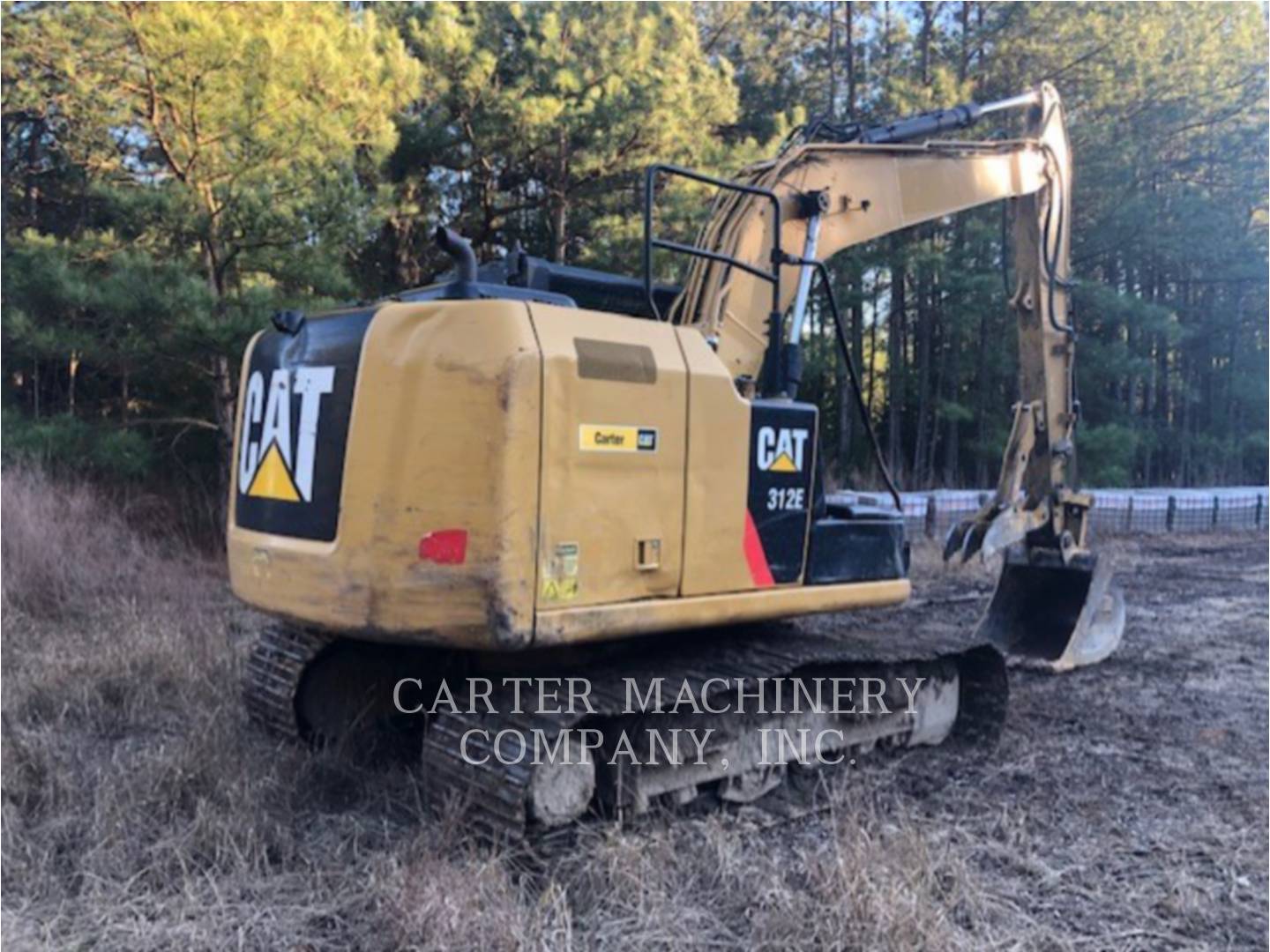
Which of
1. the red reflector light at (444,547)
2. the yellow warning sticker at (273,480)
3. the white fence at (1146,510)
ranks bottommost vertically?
the white fence at (1146,510)

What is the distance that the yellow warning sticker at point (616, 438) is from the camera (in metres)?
3.45

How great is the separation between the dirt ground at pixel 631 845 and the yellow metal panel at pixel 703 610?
703 millimetres

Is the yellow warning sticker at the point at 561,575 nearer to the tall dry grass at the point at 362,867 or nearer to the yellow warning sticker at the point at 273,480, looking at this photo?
the tall dry grass at the point at 362,867

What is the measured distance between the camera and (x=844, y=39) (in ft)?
62.0

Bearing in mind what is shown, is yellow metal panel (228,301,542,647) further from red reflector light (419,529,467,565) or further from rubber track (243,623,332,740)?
rubber track (243,623,332,740)

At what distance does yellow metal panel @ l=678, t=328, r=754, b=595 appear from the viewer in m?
3.77

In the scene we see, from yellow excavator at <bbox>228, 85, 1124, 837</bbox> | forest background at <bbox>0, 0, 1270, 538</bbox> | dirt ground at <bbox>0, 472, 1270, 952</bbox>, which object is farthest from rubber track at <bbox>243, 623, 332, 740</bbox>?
forest background at <bbox>0, 0, 1270, 538</bbox>

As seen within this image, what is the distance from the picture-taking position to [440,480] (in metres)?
3.31

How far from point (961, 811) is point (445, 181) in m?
9.86

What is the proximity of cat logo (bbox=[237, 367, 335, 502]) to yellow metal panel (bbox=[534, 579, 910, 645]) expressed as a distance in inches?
39.4

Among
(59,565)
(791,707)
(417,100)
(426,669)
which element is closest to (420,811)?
(426,669)

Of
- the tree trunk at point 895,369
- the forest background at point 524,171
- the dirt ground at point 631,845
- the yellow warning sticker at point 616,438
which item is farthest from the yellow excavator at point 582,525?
the tree trunk at point 895,369

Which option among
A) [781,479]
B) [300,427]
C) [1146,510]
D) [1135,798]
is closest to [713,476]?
[781,479]

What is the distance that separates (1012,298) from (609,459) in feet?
13.1
